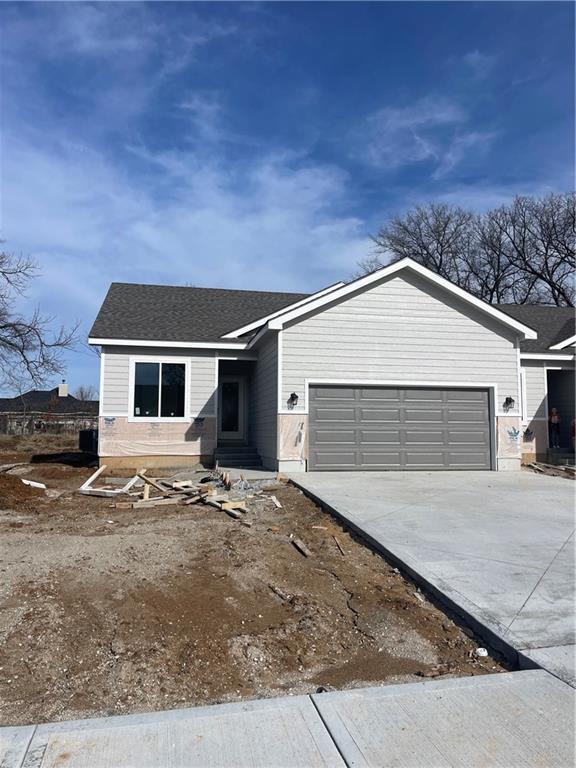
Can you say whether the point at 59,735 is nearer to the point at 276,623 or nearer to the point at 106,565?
the point at 276,623

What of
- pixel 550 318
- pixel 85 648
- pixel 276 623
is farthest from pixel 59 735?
pixel 550 318

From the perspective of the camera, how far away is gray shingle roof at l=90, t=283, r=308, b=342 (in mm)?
14625

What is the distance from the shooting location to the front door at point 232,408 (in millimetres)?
16391

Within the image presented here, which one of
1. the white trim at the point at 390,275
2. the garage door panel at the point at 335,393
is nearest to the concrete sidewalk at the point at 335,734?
the garage door panel at the point at 335,393

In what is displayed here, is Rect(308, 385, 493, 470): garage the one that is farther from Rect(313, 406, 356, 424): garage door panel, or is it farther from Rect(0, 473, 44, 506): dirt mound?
Rect(0, 473, 44, 506): dirt mound

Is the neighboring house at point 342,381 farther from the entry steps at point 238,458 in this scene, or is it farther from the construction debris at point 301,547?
the construction debris at point 301,547

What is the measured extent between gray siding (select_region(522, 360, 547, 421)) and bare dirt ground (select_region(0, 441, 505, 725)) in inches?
435

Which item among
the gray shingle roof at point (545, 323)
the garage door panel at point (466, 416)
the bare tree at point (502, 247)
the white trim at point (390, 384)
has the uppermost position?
the bare tree at point (502, 247)

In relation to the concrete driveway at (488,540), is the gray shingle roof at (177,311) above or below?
above

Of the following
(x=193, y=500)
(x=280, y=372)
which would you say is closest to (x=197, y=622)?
(x=193, y=500)

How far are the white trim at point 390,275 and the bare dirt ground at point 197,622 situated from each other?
6542mm

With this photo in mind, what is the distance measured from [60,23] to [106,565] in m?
8.54

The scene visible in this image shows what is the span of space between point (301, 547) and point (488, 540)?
7.36 feet

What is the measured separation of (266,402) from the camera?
1404 centimetres
